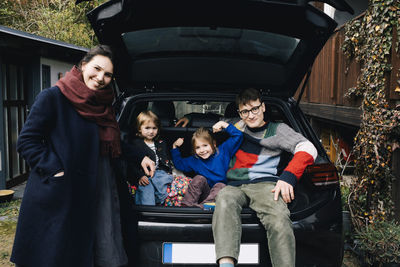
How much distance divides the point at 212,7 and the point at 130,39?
757 millimetres

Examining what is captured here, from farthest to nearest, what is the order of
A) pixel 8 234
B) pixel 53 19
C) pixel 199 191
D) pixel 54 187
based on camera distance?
pixel 53 19 < pixel 8 234 < pixel 199 191 < pixel 54 187

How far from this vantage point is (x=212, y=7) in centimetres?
233

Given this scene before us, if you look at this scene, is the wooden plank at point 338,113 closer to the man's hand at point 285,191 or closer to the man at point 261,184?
the man at point 261,184

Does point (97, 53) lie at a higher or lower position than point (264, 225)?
higher

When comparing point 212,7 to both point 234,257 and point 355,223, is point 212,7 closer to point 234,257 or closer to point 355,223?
point 234,257

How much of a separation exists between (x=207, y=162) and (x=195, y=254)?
39.0 inches

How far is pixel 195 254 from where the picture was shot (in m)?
2.01

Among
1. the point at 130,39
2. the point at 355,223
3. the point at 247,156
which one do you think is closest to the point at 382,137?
the point at 355,223

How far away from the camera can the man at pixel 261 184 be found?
1.95 metres

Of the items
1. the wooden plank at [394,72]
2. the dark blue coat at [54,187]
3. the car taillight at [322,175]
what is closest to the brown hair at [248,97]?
the car taillight at [322,175]

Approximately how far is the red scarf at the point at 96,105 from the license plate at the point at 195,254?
620 mm

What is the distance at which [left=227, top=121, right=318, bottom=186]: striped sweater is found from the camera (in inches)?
96.7

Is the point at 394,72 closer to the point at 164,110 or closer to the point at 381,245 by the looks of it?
the point at 381,245

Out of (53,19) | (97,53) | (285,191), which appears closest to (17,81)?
(97,53)
